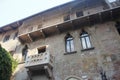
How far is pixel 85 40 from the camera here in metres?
12.2

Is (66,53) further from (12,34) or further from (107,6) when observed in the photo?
(12,34)

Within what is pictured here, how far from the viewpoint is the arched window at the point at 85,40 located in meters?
11.8

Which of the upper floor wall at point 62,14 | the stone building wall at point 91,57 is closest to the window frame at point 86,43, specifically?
the stone building wall at point 91,57

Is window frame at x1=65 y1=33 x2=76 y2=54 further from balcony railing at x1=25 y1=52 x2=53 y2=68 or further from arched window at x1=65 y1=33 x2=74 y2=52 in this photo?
balcony railing at x1=25 y1=52 x2=53 y2=68

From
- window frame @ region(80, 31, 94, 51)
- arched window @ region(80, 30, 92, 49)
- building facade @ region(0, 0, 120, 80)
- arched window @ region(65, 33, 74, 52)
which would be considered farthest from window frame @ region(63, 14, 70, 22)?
window frame @ region(80, 31, 94, 51)

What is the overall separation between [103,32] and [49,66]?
210 inches

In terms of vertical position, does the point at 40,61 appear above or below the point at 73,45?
below

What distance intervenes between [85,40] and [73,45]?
3.74 feet

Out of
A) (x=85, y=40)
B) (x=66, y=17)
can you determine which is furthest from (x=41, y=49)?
(x=85, y=40)

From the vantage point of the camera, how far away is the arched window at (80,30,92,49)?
38.6 ft

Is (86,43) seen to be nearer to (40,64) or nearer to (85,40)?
(85,40)

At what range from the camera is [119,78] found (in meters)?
9.17

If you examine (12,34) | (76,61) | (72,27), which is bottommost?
(76,61)

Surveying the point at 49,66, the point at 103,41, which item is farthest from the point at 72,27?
the point at 49,66
